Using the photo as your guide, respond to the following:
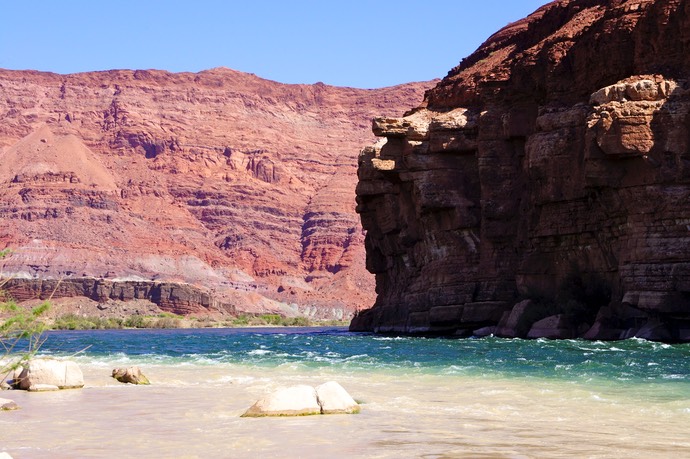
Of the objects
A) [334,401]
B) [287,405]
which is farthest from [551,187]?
[287,405]

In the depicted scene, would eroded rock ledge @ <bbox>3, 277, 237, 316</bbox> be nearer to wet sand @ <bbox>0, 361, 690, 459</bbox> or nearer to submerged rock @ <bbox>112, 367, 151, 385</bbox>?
submerged rock @ <bbox>112, 367, 151, 385</bbox>

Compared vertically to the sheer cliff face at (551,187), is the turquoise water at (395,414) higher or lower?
lower

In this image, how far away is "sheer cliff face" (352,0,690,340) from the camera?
4325 centimetres

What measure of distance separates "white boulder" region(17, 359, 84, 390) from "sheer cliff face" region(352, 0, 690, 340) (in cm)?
2591

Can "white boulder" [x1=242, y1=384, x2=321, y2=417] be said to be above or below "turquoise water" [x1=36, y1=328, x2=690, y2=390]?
above

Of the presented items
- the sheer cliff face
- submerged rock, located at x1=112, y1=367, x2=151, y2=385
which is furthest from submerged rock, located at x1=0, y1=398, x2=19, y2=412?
the sheer cliff face

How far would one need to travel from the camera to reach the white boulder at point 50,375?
2225cm

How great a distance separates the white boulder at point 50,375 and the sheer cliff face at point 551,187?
2591cm

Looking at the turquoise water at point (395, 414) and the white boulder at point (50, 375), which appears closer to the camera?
the turquoise water at point (395, 414)

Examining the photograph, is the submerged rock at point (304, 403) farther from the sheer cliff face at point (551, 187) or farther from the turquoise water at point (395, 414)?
the sheer cliff face at point (551, 187)

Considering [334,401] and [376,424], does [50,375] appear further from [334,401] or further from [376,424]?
[376,424]

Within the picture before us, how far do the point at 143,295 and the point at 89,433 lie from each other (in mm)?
122146

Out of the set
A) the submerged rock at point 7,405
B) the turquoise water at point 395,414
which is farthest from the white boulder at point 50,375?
the submerged rock at point 7,405

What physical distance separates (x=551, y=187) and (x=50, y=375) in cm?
3176
